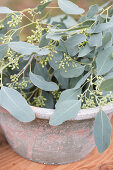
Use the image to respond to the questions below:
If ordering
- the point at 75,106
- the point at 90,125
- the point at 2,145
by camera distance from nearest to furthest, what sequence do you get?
the point at 75,106, the point at 90,125, the point at 2,145

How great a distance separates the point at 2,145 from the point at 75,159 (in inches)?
9.0

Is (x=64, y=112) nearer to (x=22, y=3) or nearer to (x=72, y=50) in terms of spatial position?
(x=72, y=50)

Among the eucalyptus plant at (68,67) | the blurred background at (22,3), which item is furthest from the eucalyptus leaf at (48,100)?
the blurred background at (22,3)

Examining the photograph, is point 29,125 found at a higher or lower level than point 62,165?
higher

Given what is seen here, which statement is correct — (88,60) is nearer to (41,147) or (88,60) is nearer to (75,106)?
(75,106)

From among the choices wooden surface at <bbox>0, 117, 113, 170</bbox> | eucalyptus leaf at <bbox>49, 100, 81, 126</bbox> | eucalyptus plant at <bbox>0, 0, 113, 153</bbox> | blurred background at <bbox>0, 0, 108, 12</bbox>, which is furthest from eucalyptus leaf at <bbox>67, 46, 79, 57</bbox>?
blurred background at <bbox>0, 0, 108, 12</bbox>

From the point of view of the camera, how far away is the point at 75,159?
0.71 metres

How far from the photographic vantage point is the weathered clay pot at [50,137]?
571mm

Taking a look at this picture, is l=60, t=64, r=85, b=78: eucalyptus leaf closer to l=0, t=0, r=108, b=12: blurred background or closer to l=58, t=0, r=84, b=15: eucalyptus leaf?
l=58, t=0, r=84, b=15: eucalyptus leaf

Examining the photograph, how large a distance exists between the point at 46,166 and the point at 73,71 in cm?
30

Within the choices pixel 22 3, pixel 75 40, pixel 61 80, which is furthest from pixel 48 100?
pixel 22 3

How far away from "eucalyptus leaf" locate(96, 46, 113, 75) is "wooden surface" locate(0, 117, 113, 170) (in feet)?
1.02

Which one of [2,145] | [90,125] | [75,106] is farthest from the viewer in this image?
[2,145]

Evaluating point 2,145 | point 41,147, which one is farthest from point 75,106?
point 2,145
